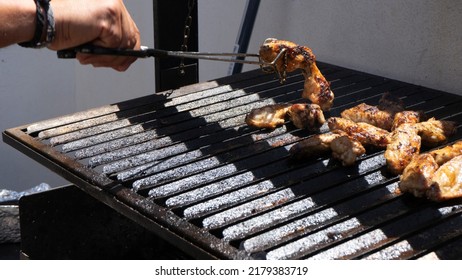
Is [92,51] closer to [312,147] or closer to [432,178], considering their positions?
[312,147]

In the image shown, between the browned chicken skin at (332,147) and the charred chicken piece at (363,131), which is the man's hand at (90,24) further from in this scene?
the charred chicken piece at (363,131)

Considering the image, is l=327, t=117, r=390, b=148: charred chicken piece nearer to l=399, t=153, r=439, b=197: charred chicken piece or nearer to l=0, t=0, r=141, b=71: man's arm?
l=399, t=153, r=439, b=197: charred chicken piece

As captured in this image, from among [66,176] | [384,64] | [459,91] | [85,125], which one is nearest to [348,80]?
[384,64]

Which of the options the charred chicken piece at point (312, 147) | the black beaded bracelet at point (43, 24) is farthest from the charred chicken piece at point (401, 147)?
the black beaded bracelet at point (43, 24)

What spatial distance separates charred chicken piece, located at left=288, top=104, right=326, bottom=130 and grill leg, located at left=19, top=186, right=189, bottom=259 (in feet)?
3.27

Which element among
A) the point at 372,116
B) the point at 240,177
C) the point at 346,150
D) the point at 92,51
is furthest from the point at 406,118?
the point at 92,51

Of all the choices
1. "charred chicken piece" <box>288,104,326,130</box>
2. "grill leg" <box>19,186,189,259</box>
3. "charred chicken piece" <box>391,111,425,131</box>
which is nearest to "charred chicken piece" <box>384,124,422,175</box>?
"charred chicken piece" <box>391,111,425,131</box>

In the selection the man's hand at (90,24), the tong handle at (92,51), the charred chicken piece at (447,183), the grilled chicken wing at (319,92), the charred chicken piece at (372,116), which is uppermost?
the man's hand at (90,24)

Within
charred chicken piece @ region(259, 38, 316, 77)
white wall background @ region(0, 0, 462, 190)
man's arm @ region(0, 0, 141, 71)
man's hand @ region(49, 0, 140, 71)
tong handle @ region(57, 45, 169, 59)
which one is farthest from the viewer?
white wall background @ region(0, 0, 462, 190)

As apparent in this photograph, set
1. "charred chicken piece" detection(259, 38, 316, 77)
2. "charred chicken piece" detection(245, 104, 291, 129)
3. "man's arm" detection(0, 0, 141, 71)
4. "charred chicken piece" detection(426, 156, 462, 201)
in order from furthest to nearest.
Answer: "charred chicken piece" detection(259, 38, 316, 77)
"charred chicken piece" detection(245, 104, 291, 129)
"charred chicken piece" detection(426, 156, 462, 201)
"man's arm" detection(0, 0, 141, 71)

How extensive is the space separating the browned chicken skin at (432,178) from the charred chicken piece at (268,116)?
0.77 m

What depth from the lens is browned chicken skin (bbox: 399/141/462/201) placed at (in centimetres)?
303

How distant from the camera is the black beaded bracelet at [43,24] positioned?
2707 millimetres
